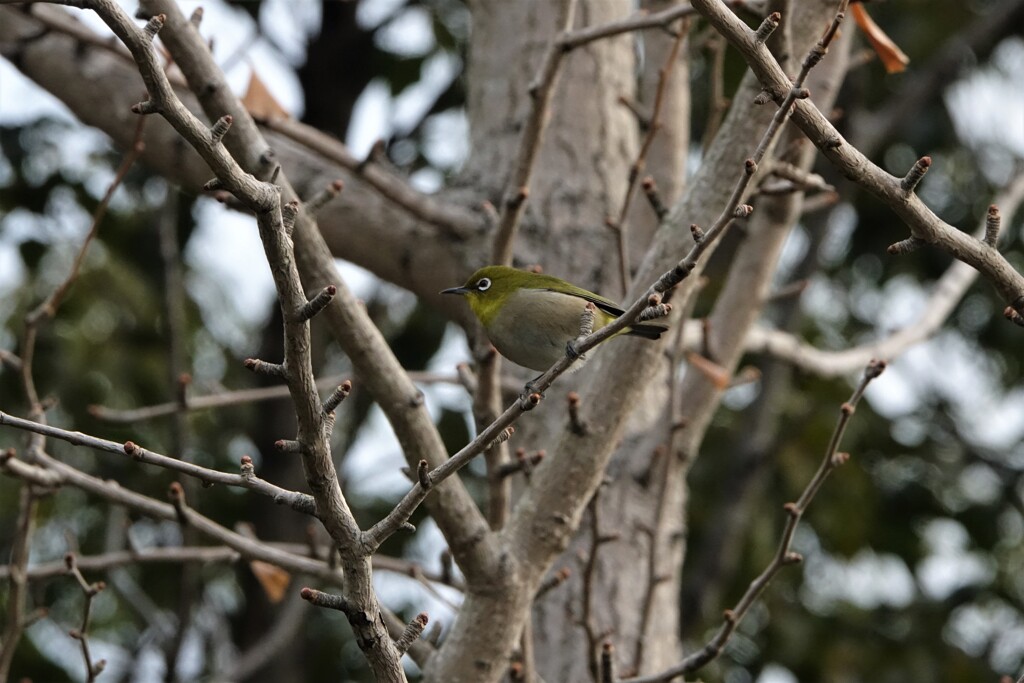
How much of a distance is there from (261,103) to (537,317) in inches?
51.9

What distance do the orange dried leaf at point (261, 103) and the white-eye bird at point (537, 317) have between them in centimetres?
97

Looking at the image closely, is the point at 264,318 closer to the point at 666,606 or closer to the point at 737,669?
the point at 737,669

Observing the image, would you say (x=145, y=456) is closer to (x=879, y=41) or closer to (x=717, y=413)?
(x=879, y=41)

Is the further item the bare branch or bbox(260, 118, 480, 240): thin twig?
bbox(260, 118, 480, 240): thin twig

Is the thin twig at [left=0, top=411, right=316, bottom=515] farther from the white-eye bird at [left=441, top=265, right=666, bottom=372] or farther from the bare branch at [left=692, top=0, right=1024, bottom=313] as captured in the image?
the white-eye bird at [left=441, top=265, right=666, bottom=372]

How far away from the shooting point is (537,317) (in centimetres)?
326

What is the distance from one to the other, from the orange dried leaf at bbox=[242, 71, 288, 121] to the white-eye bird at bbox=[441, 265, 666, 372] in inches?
38.3

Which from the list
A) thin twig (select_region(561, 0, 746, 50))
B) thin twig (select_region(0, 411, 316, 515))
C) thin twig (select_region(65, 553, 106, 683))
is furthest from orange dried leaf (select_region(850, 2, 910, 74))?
thin twig (select_region(65, 553, 106, 683))

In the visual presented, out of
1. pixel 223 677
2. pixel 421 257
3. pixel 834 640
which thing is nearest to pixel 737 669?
pixel 834 640

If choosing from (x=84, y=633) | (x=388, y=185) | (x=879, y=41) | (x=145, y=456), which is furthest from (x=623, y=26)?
(x=84, y=633)

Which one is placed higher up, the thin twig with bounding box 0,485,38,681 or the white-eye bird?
the white-eye bird

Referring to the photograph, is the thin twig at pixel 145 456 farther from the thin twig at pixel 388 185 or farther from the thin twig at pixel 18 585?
the thin twig at pixel 388 185

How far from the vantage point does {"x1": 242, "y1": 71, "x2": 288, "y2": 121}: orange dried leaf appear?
3861mm

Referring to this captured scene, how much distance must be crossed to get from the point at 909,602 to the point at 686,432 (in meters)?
3.71
